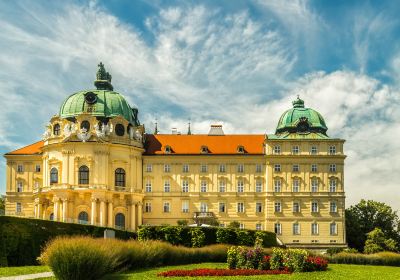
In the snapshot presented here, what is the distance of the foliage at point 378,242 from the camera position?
246ft

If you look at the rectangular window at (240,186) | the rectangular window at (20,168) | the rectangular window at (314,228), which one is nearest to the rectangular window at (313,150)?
the rectangular window at (314,228)

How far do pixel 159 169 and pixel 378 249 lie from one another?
2924 cm

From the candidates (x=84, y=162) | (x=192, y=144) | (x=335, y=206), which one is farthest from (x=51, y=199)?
(x=335, y=206)

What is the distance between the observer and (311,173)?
262 feet

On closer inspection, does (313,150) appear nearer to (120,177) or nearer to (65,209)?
(120,177)

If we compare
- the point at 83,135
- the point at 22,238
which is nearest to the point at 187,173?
the point at 83,135

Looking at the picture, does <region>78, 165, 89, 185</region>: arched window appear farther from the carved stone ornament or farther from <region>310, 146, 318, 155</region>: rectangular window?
<region>310, 146, 318, 155</region>: rectangular window

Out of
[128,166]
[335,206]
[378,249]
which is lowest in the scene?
[378,249]

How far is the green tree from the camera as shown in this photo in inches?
3250

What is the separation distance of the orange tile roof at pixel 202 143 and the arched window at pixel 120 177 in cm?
455

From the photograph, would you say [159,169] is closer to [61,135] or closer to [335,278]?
[61,135]

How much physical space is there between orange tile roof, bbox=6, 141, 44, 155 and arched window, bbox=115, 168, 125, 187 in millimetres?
11484

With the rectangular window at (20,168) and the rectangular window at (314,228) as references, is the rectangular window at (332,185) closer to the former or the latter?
the rectangular window at (314,228)

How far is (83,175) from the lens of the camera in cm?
7619
